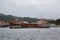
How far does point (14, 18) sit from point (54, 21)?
2185 cm

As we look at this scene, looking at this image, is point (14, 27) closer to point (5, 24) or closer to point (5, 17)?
point (5, 24)

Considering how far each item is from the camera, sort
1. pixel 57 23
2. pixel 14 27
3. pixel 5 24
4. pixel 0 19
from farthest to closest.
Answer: pixel 0 19 → pixel 57 23 → pixel 5 24 → pixel 14 27

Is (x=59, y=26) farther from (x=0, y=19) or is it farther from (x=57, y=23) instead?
(x=0, y=19)

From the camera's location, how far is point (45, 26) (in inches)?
3728

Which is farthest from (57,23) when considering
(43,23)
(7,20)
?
(7,20)

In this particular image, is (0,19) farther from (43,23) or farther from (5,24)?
(43,23)

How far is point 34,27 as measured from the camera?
318 ft

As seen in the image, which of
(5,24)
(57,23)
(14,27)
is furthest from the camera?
(57,23)

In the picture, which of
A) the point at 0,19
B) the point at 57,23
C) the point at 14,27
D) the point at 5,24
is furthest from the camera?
the point at 0,19

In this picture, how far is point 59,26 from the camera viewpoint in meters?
122

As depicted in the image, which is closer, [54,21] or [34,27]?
[34,27]

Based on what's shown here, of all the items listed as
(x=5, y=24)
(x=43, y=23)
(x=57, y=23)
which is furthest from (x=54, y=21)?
(x=5, y=24)

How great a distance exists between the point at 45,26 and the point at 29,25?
7.03 m

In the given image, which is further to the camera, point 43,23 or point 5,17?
point 5,17
